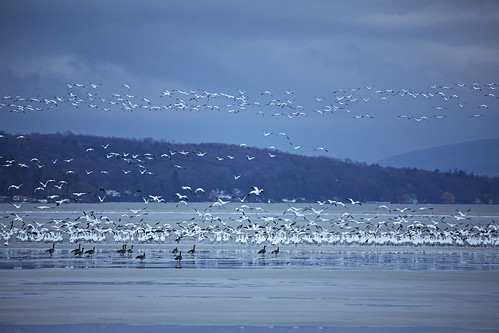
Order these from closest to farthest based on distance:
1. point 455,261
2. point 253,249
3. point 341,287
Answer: point 341,287 → point 455,261 → point 253,249

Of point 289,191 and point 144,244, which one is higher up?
point 289,191

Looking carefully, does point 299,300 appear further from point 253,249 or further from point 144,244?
point 144,244

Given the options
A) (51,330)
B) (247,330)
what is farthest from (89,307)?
(247,330)

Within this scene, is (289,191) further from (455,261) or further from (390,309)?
(390,309)

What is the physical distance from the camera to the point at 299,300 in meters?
24.9

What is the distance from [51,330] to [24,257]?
17.9 metres

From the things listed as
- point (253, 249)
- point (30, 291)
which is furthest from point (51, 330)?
point (253, 249)

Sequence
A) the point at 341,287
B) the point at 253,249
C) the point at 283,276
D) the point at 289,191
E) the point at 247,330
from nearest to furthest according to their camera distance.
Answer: the point at 247,330, the point at 341,287, the point at 283,276, the point at 253,249, the point at 289,191

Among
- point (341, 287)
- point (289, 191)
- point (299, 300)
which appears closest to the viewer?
point (299, 300)

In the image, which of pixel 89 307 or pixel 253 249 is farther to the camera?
pixel 253 249

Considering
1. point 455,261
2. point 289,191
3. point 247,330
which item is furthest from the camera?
point 289,191

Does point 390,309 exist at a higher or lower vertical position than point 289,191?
lower

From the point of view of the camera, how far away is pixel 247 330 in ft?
66.7

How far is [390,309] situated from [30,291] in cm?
1006
